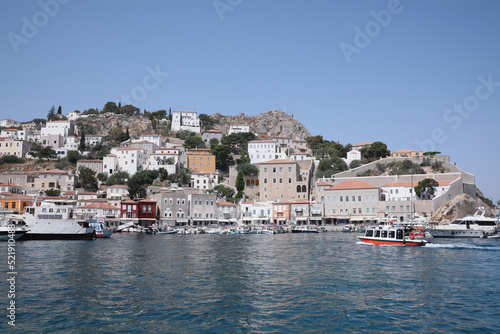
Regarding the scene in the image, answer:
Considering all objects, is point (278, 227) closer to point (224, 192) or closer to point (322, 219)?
point (322, 219)

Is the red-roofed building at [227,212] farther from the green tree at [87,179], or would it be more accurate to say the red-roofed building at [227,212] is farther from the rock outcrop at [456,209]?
the rock outcrop at [456,209]

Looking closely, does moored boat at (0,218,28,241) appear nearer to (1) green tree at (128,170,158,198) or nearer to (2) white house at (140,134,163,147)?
(1) green tree at (128,170,158,198)

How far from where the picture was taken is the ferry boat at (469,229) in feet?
126

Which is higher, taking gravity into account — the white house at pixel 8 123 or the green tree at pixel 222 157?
Result: the white house at pixel 8 123

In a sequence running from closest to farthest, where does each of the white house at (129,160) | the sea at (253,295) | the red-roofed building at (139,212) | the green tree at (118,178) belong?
the sea at (253,295) < the red-roofed building at (139,212) < the green tree at (118,178) < the white house at (129,160)

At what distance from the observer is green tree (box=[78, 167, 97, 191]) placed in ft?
212

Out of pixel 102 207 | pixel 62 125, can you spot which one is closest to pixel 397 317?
pixel 102 207

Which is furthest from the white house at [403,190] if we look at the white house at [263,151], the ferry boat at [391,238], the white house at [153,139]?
the white house at [153,139]

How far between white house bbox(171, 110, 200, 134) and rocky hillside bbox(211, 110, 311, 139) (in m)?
6.86

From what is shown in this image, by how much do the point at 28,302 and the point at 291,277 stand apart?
9120 millimetres

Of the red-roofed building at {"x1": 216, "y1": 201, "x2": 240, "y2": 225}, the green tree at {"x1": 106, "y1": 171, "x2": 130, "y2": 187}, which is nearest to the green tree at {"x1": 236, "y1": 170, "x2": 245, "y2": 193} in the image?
the red-roofed building at {"x1": 216, "y1": 201, "x2": 240, "y2": 225}

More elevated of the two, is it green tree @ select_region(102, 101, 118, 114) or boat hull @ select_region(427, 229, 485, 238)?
green tree @ select_region(102, 101, 118, 114)

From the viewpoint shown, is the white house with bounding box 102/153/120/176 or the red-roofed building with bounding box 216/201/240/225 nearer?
the red-roofed building with bounding box 216/201/240/225

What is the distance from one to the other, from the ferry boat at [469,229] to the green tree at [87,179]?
4957 centimetres
